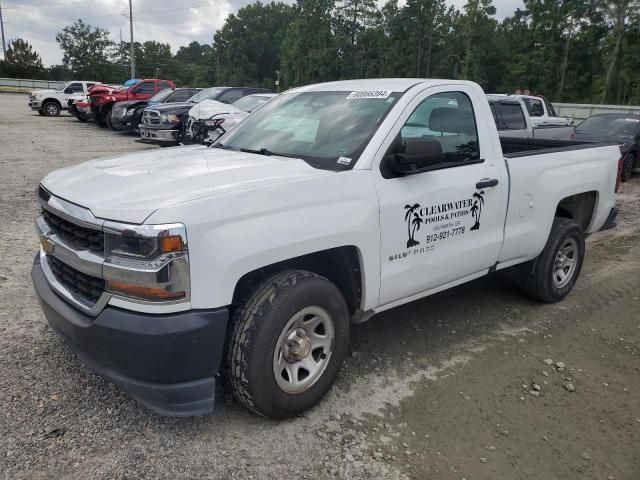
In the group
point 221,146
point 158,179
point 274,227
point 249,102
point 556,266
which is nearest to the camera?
point 274,227

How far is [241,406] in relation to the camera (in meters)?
3.20

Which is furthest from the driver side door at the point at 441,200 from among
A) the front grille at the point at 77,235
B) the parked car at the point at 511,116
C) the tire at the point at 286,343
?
the parked car at the point at 511,116

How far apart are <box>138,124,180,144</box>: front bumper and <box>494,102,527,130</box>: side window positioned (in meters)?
7.72

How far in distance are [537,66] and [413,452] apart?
62936 mm

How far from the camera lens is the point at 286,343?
2.99 m

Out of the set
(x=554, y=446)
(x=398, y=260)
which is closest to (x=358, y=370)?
(x=398, y=260)

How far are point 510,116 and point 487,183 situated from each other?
26.8 ft

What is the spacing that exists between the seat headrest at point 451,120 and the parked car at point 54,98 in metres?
26.9

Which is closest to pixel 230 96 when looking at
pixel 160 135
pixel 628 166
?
pixel 160 135

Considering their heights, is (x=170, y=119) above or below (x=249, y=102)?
below

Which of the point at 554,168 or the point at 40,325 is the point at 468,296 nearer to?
the point at 554,168

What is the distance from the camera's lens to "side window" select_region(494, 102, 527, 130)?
11141 mm

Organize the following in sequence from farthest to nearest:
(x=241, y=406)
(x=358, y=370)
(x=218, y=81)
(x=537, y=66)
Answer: (x=218, y=81)
(x=537, y=66)
(x=358, y=370)
(x=241, y=406)

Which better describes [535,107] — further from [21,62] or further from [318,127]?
[21,62]
